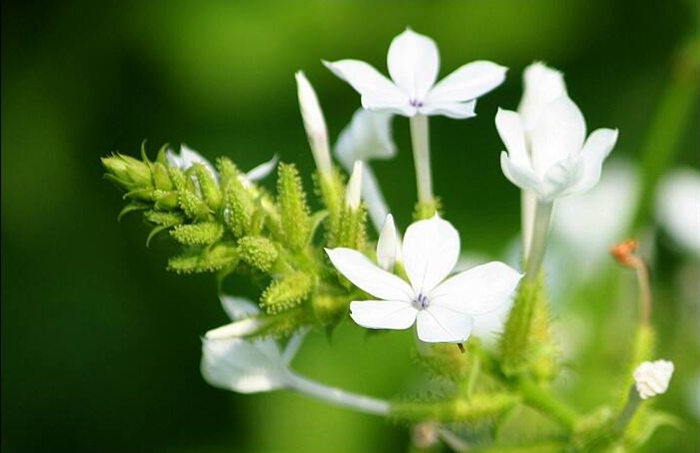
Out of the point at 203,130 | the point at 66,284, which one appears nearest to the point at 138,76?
the point at 203,130

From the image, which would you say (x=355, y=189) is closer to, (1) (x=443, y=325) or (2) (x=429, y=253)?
(2) (x=429, y=253)

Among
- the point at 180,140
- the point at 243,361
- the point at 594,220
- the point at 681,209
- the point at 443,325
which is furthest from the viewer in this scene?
the point at 180,140

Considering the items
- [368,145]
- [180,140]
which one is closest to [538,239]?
[368,145]

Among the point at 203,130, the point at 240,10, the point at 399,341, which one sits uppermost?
the point at 240,10

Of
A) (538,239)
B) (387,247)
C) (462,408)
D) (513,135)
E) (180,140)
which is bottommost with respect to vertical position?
(180,140)

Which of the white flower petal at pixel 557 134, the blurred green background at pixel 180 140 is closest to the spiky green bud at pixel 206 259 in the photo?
the white flower petal at pixel 557 134

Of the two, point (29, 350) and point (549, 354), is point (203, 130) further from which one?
point (549, 354)

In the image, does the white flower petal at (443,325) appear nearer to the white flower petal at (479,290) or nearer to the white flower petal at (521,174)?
the white flower petal at (479,290)

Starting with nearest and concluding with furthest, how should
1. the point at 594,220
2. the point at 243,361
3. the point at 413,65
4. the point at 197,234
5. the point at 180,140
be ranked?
1. the point at 197,234
2. the point at 413,65
3. the point at 243,361
4. the point at 594,220
5. the point at 180,140
